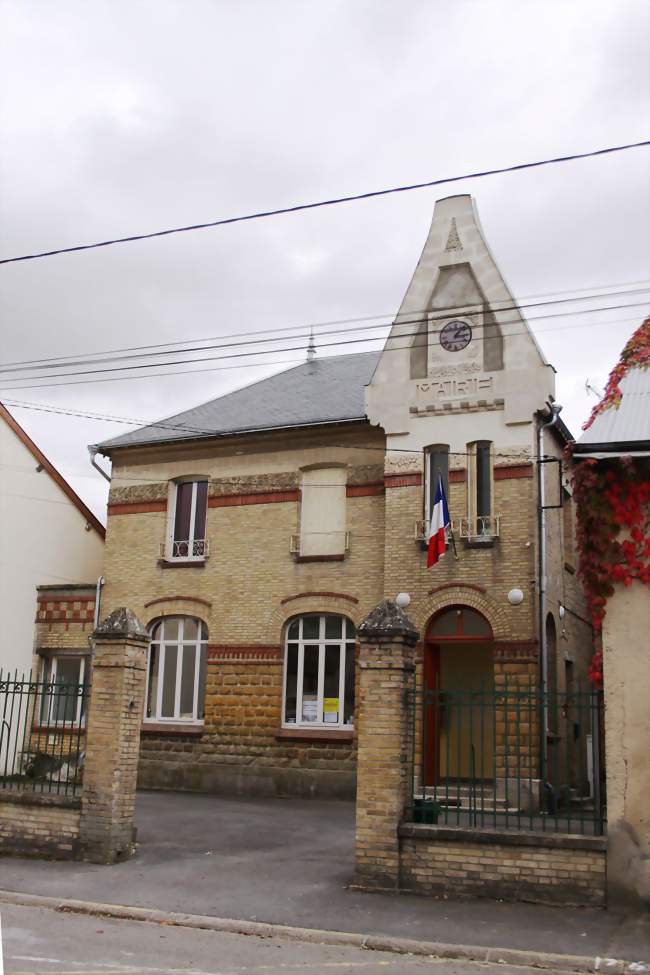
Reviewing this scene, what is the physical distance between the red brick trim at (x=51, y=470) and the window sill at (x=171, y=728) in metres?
6.22

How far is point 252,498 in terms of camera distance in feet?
70.6

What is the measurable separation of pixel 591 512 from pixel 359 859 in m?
4.60

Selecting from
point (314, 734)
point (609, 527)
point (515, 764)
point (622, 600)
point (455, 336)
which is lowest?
point (515, 764)

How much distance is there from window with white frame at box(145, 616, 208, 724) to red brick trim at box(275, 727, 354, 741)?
83.3 inches

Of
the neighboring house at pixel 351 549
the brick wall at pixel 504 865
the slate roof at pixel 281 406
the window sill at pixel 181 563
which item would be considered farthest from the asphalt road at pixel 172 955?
the slate roof at pixel 281 406

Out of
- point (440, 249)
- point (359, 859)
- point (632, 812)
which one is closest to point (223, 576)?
point (440, 249)

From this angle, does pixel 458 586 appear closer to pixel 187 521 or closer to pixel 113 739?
pixel 187 521

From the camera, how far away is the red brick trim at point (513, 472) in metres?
Result: 18.7

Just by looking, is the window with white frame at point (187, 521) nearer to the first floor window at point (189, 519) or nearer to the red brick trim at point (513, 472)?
the first floor window at point (189, 519)

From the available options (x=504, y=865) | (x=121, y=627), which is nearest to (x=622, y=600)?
(x=504, y=865)

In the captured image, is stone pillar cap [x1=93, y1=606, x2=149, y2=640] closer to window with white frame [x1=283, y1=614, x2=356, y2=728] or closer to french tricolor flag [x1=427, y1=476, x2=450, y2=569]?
french tricolor flag [x1=427, y1=476, x2=450, y2=569]

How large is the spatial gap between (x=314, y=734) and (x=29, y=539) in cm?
854

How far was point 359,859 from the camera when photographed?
10.7 meters

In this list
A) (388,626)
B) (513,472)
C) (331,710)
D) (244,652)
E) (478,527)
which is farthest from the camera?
(244,652)
